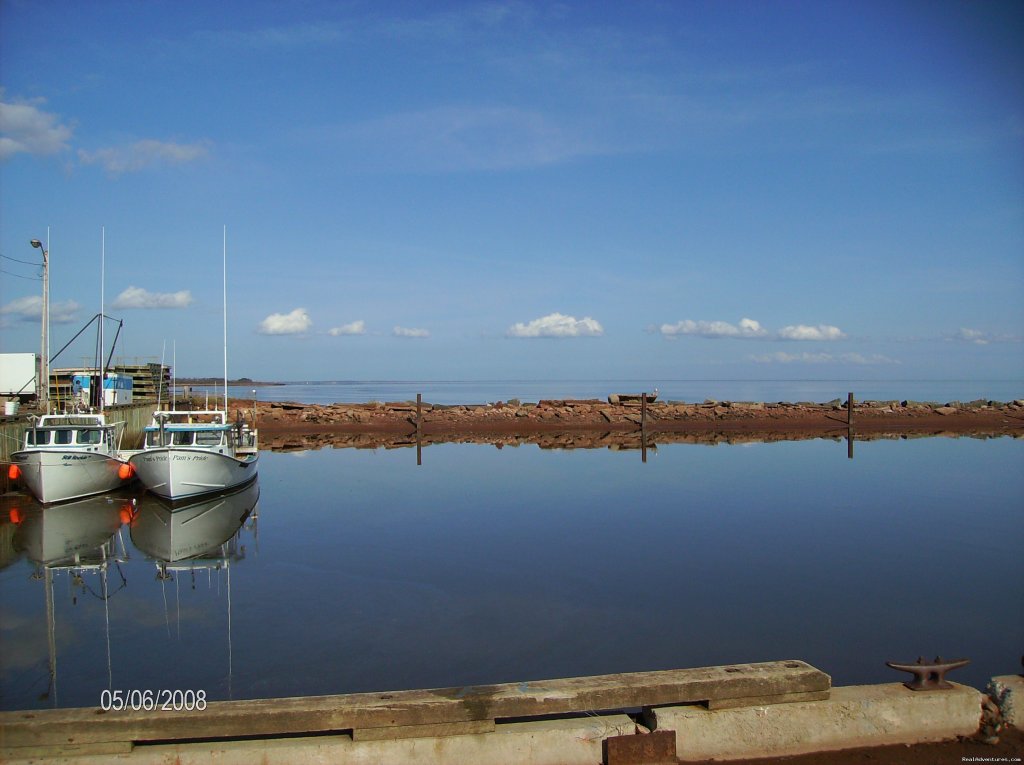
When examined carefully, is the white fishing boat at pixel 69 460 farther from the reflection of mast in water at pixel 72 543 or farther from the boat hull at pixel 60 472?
the reflection of mast in water at pixel 72 543

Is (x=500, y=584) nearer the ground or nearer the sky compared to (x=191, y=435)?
nearer the ground

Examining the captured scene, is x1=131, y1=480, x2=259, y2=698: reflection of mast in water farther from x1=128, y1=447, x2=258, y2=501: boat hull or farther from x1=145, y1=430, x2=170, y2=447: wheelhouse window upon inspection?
x1=145, y1=430, x2=170, y2=447: wheelhouse window

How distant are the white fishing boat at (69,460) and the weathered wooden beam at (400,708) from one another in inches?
702

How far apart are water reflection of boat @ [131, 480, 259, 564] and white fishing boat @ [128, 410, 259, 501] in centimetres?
44

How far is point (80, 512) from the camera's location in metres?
20.9

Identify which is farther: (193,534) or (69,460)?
(69,460)

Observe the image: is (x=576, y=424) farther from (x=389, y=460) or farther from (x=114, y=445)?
(x=114, y=445)

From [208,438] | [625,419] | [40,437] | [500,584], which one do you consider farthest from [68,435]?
[625,419]

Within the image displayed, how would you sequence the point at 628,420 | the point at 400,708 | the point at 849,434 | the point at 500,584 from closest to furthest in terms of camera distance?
the point at 400,708
the point at 500,584
the point at 849,434
the point at 628,420

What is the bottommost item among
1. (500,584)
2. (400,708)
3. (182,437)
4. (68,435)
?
(500,584)

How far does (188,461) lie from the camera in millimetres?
22000

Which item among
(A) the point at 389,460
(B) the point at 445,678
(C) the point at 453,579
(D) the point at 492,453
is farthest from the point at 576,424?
(B) the point at 445,678
